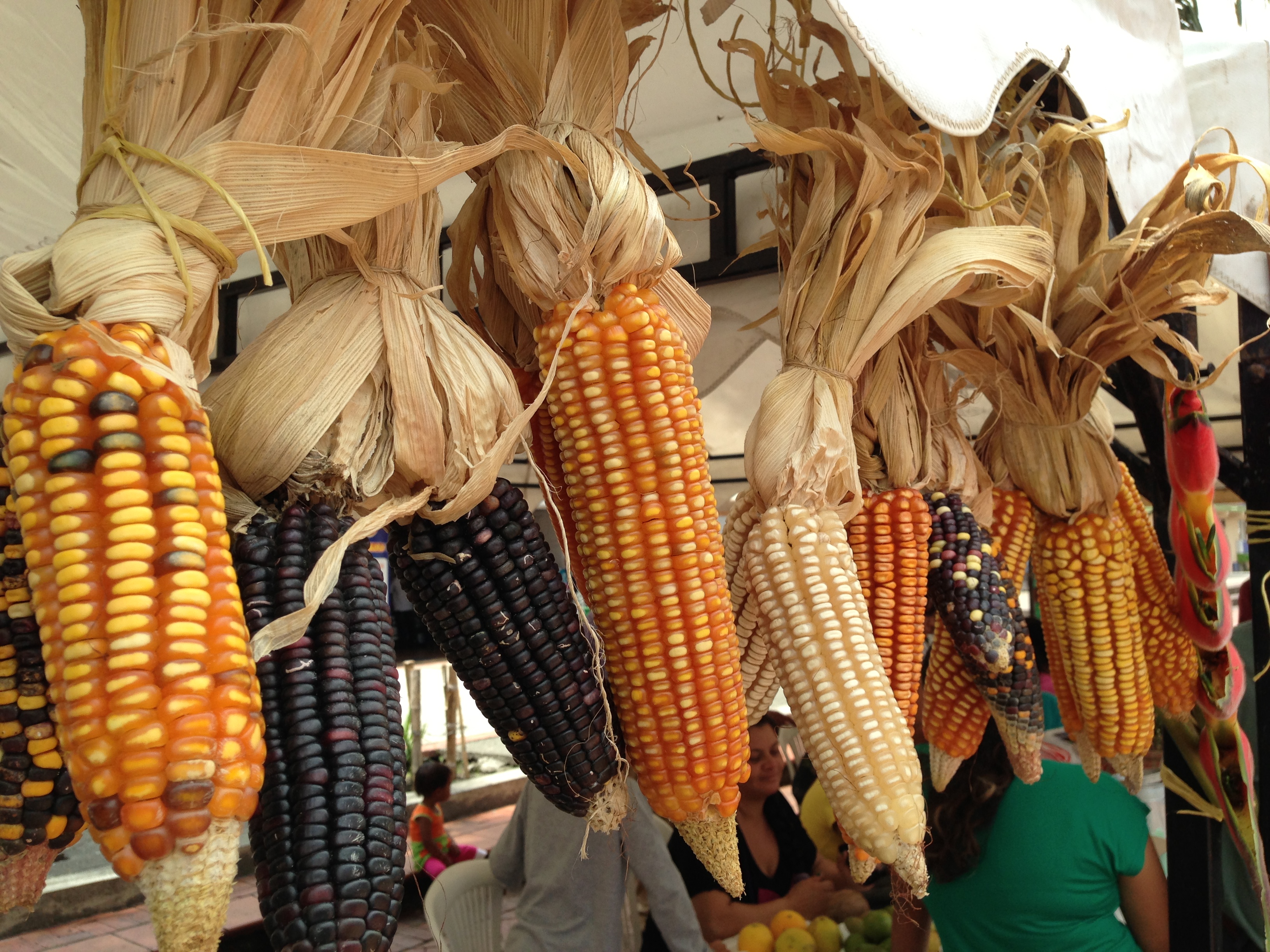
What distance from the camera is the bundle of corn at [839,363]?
1.15 m

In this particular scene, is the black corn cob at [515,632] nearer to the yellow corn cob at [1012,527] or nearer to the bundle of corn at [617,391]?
the bundle of corn at [617,391]

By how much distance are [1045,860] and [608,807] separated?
189 cm

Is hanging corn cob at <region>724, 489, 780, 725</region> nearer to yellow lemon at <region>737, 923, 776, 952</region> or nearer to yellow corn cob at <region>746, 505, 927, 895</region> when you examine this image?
yellow corn cob at <region>746, 505, 927, 895</region>

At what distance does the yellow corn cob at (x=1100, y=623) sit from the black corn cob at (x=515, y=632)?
1.30 metres

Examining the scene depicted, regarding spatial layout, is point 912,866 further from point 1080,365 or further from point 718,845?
point 1080,365

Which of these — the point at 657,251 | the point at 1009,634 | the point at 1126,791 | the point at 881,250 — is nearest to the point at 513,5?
the point at 657,251

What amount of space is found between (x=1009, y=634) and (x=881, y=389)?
51 centimetres

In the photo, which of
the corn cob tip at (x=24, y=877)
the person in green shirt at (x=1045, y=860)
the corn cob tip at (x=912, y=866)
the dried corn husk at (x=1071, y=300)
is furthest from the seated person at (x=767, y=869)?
the corn cob tip at (x=24, y=877)

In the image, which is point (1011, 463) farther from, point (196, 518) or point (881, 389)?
point (196, 518)

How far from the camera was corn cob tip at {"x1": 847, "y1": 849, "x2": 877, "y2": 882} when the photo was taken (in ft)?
4.18

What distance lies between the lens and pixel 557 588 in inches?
38.3

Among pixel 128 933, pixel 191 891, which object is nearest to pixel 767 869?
pixel 191 891

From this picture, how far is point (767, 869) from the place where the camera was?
3.31 m

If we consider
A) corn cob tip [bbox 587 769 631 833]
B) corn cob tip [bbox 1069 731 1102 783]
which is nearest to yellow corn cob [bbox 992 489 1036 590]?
corn cob tip [bbox 1069 731 1102 783]
